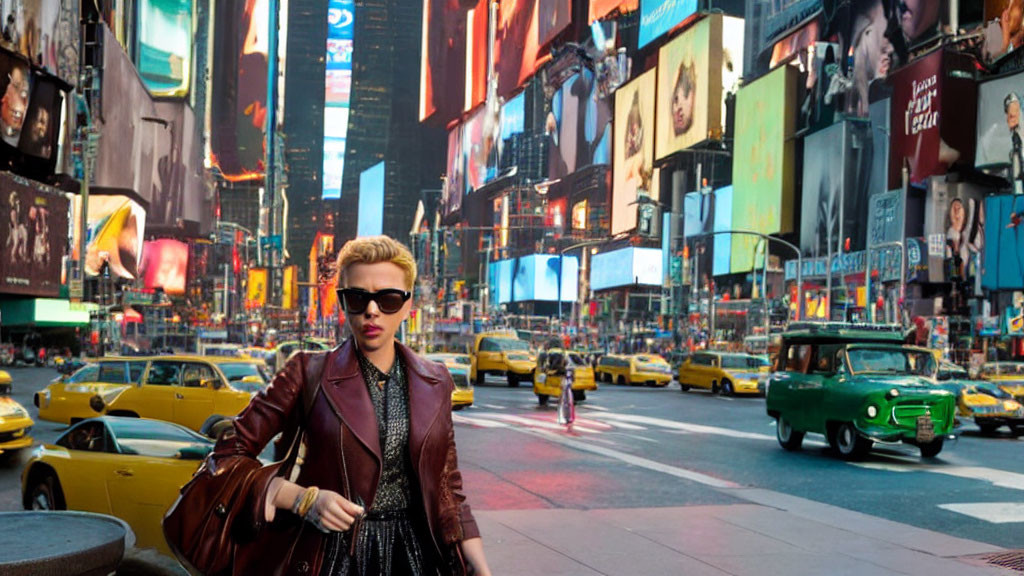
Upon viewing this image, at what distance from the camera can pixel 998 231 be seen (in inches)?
2501

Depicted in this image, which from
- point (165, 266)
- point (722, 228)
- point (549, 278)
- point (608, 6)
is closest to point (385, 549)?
point (722, 228)

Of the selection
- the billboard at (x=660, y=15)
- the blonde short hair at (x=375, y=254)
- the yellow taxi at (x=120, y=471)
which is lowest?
the yellow taxi at (x=120, y=471)

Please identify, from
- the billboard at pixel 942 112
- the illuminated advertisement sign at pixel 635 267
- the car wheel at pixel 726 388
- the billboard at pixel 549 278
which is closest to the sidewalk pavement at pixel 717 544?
the car wheel at pixel 726 388

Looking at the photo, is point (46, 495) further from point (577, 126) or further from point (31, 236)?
point (577, 126)

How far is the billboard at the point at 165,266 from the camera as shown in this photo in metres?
120

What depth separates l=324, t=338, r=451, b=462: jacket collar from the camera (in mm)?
3420

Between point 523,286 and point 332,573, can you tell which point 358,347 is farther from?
point 523,286

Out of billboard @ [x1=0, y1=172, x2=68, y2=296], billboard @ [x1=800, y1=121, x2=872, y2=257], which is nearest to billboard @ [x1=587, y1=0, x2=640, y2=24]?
billboard @ [x1=800, y1=121, x2=872, y2=257]

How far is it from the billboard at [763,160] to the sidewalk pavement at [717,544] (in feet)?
268

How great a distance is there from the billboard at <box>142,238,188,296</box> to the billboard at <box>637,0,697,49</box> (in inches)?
2118

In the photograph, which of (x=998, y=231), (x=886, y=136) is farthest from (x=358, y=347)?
(x=886, y=136)

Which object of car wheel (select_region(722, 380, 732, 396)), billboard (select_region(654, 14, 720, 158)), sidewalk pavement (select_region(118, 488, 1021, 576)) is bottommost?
car wheel (select_region(722, 380, 732, 396))

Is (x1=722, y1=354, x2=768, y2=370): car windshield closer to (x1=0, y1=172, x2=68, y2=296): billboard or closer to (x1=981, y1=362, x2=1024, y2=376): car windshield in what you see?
(x1=981, y1=362, x2=1024, y2=376): car windshield

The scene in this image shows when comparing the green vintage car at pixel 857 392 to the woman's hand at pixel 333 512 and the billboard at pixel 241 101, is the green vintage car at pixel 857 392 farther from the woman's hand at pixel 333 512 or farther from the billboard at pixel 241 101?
the billboard at pixel 241 101
